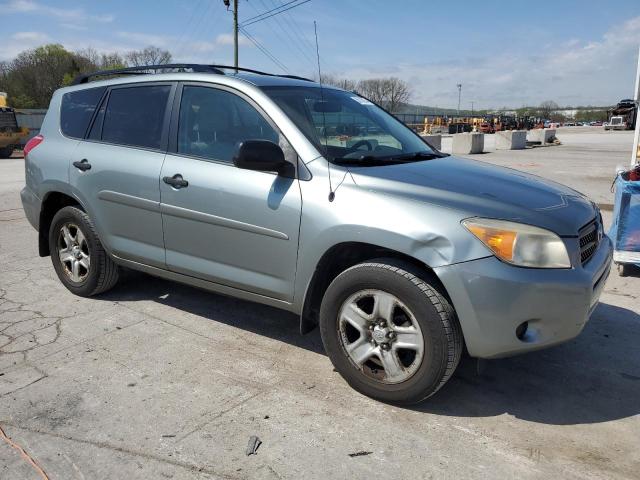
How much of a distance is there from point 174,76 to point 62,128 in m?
1.38

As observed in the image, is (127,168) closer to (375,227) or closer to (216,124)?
(216,124)

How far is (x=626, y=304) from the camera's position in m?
4.59

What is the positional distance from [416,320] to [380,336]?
10.1 inches

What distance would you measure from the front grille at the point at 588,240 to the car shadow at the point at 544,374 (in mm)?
793

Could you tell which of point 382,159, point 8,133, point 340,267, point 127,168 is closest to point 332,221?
point 340,267

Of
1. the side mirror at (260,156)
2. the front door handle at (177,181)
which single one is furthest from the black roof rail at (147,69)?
A: the side mirror at (260,156)

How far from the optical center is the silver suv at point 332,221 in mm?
2695

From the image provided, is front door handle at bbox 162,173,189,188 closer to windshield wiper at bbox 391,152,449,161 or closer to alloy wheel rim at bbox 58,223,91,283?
alloy wheel rim at bbox 58,223,91,283

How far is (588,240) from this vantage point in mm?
3068

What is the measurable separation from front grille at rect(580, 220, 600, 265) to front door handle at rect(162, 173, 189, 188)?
2.45 metres

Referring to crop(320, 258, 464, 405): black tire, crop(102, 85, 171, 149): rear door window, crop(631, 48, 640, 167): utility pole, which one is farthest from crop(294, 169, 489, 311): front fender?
crop(631, 48, 640, 167): utility pole

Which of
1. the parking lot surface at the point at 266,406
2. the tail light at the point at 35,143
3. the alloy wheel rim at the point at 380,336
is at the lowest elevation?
the parking lot surface at the point at 266,406

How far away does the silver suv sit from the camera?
8.84ft

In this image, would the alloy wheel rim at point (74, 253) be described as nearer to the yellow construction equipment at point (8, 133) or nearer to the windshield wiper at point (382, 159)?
the windshield wiper at point (382, 159)
